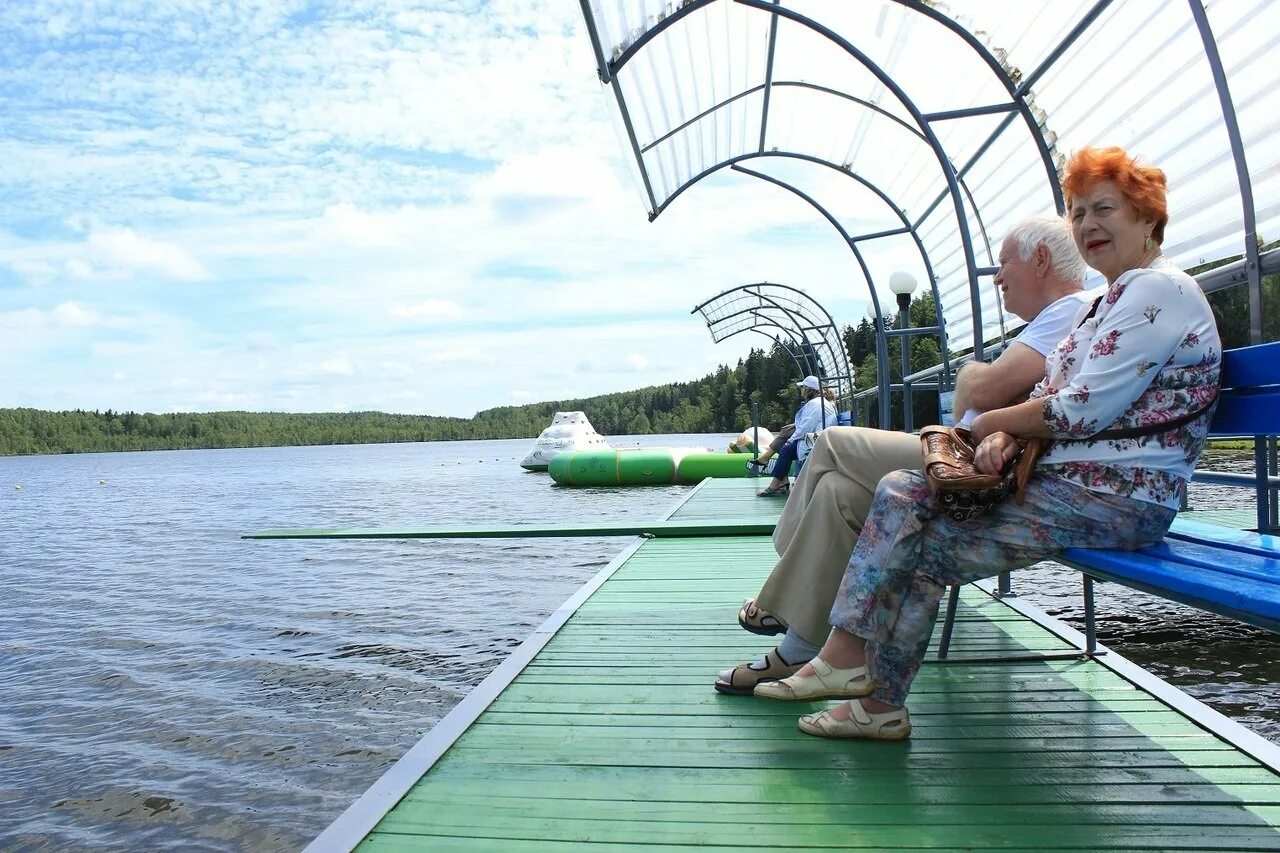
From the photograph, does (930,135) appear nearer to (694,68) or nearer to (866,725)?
(694,68)

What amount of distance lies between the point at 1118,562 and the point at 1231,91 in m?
2.15

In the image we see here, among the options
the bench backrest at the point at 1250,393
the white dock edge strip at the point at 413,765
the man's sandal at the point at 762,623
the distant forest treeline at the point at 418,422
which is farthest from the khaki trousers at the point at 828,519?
the distant forest treeline at the point at 418,422

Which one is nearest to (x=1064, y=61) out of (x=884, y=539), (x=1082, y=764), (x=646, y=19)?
(x=646, y=19)

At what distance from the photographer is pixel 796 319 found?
16.9 metres

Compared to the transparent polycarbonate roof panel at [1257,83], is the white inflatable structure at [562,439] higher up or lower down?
lower down

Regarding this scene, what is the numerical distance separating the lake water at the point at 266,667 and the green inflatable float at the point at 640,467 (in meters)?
11.0

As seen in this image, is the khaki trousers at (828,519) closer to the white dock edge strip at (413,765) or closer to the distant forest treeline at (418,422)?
the white dock edge strip at (413,765)

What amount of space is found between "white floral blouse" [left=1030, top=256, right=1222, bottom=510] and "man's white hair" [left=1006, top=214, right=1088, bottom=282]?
20.5 inches

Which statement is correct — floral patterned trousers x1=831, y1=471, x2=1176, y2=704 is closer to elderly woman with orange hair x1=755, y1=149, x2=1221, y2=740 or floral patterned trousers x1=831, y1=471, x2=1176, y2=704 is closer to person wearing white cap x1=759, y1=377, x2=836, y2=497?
elderly woman with orange hair x1=755, y1=149, x2=1221, y2=740

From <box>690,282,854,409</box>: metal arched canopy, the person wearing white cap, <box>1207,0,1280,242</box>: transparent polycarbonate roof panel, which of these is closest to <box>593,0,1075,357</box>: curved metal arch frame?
<box>1207,0,1280,242</box>: transparent polycarbonate roof panel

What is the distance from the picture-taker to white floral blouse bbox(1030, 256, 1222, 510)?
7.24 ft

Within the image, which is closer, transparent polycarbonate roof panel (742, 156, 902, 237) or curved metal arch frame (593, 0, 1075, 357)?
curved metal arch frame (593, 0, 1075, 357)

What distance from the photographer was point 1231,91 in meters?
3.30

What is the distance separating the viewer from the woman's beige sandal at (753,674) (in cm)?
312
